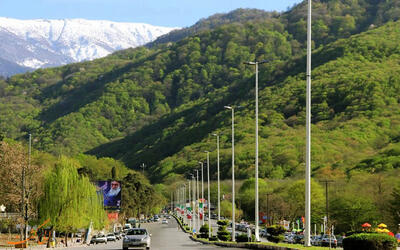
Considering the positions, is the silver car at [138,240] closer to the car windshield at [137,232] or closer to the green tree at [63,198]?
the car windshield at [137,232]

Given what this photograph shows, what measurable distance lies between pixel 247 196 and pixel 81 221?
103 metres

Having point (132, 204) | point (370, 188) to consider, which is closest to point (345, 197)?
point (370, 188)

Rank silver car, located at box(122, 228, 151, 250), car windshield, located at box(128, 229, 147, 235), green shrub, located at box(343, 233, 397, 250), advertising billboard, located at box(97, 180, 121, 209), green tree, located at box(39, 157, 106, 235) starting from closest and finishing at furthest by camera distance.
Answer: green shrub, located at box(343, 233, 397, 250), silver car, located at box(122, 228, 151, 250), car windshield, located at box(128, 229, 147, 235), green tree, located at box(39, 157, 106, 235), advertising billboard, located at box(97, 180, 121, 209)

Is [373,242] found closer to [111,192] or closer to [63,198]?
[63,198]

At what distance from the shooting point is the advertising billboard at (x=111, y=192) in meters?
127

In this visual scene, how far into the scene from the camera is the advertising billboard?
12738 centimetres

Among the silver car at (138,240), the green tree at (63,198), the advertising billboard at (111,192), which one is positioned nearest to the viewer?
the silver car at (138,240)

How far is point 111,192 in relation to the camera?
5054 inches

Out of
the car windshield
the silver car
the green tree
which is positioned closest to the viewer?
the silver car

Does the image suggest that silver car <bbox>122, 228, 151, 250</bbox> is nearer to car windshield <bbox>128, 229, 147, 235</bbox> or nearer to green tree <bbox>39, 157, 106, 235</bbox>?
car windshield <bbox>128, 229, 147, 235</bbox>

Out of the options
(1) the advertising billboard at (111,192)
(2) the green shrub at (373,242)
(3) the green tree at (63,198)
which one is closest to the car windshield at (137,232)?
(2) the green shrub at (373,242)

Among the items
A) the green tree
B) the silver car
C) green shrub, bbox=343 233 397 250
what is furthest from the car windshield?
the green tree

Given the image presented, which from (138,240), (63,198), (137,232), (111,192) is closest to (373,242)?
(138,240)

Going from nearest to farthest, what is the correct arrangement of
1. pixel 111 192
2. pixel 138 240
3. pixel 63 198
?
pixel 138 240, pixel 63 198, pixel 111 192
